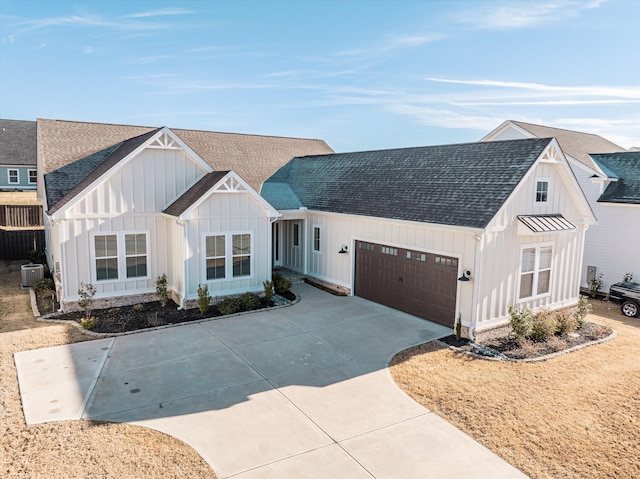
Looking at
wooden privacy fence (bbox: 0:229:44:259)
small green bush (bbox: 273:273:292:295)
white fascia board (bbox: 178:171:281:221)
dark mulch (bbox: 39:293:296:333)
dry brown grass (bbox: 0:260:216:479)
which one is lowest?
dry brown grass (bbox: 0:260:216:479)

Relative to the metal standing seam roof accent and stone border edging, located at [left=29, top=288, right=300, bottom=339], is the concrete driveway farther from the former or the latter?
the metal standing seam roof accent

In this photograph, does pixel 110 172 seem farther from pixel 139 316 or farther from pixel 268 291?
pixel 268 291

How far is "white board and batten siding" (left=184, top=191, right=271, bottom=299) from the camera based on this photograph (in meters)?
13.8

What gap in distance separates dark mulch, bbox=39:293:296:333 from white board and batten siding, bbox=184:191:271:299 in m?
0.72

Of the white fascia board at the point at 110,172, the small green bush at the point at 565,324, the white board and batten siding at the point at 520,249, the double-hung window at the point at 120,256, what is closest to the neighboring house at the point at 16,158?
the white fascia board at the point at 110,172

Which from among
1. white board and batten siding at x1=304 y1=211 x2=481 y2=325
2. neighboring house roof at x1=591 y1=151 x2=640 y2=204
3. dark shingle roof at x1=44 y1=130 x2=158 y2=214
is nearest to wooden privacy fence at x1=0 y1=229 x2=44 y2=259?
dark shingle roof at x1=44 y1=130 x2=158 y2=214

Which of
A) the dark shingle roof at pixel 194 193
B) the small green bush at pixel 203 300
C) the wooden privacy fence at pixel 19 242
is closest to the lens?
the small green bush at pixel 203 300

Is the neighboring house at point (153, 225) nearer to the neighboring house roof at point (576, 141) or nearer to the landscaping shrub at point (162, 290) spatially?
the landscaping shrub at point (162, 290)

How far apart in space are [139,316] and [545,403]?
1126cm

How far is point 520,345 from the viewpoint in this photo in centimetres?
1123

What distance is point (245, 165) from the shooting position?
20.5m

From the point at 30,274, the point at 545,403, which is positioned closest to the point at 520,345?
the point at 545,403

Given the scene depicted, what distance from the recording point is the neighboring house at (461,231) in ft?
38.3

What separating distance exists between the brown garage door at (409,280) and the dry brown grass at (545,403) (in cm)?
198
